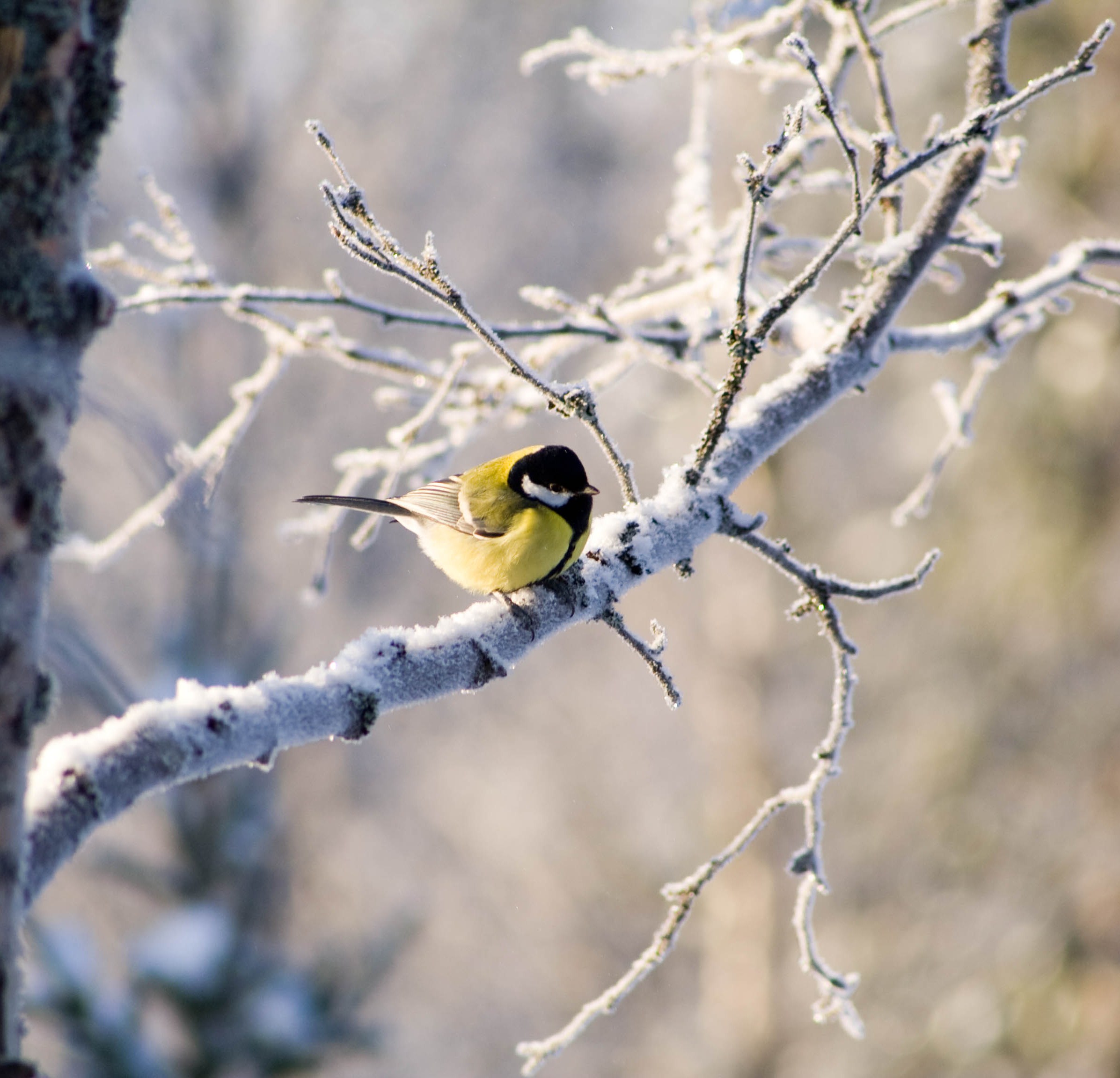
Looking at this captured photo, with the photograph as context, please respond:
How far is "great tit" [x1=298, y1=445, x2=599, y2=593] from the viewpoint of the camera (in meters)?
2.50

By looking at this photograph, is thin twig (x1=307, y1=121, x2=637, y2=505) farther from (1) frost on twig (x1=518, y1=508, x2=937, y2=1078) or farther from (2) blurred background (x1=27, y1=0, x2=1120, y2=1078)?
(2) blurred background (x1=27, y1=0, x2=1120, y2=1078)

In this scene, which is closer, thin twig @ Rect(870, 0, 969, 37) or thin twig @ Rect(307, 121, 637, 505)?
thin twig @ Rect(307, 121, 637, 505)

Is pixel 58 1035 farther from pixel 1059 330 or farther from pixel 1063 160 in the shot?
pixel 1063 160

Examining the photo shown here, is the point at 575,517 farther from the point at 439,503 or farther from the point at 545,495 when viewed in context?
the point at 439,503

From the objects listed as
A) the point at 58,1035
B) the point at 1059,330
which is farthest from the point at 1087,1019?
the point at 58,1035

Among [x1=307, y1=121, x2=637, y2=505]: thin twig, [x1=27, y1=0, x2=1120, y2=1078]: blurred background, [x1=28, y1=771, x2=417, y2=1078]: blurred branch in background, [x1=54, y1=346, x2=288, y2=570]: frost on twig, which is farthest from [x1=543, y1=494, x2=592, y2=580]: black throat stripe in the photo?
[x1=28, y1=771, x2=417, y2=1078]: blurred branch in background

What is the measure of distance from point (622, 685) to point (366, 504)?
12.0 meters

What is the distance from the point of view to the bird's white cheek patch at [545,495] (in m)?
2.89

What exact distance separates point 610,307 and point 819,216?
827cm

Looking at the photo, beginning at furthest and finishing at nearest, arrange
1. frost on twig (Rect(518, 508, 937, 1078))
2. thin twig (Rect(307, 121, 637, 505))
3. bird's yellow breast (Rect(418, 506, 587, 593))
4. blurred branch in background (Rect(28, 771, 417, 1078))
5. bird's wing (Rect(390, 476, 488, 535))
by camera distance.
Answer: blurred branch in background (Rect(28, 771, 417, 1078)) → bird's wing (Rect(390, 476, 488, 535)) → bird's yellow breast (Rect(418, 506, 587, 593)) → frost on twig (Rect(518, 508, 937, 1078)) → thin twig (Rect(307, 121, 637, 505))

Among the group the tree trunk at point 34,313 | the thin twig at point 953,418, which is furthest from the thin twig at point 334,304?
the tree trunk at point 34,313

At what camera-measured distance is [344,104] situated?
14438 millimetres

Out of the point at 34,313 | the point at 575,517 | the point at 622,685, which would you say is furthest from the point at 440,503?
the point at 622,685

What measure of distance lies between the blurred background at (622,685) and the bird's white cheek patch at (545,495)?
2.12 metres
